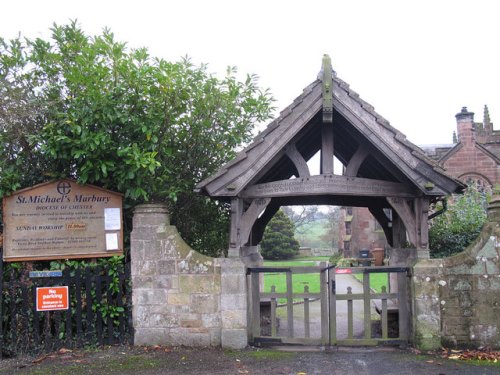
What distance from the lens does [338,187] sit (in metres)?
7.36

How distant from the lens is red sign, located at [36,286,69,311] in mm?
7297

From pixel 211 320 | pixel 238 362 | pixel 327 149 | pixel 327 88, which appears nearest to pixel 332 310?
pixel 238 362

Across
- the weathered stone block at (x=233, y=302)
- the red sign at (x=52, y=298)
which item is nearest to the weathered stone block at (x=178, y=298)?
the weathered stone block at (x=233, y=302)

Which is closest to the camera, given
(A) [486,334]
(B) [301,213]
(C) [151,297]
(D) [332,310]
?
(A) [486,334]

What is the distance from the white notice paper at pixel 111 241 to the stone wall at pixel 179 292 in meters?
0.37

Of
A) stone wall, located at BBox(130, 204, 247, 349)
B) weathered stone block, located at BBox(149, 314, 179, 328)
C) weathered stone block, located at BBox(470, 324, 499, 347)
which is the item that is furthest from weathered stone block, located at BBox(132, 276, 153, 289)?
weathered stone block, located at BBox(470, 324, 499, 347)

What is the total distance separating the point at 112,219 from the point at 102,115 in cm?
171

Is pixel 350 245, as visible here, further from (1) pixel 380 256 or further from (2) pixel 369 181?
(2) pixel 369 181

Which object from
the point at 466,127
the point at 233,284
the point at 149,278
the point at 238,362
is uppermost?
the point at 466,127

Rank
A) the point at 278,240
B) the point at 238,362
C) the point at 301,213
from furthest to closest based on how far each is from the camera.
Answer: the point at 301,213
the point at 278,240
the point at 238,362

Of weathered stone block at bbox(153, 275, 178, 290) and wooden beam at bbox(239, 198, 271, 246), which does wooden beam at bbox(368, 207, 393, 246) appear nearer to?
wooden beam at bbox(239, 198, 271, 246)

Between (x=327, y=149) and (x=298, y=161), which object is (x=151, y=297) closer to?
(x=298, y=161)

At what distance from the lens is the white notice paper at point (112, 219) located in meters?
7.75

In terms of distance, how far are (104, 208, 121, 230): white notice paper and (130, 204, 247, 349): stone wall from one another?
0.42 m
